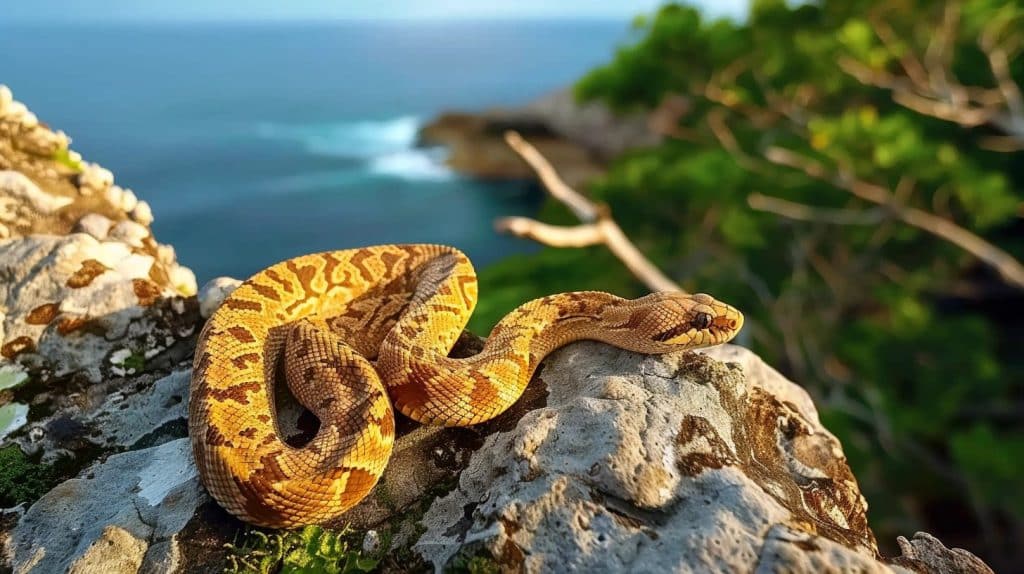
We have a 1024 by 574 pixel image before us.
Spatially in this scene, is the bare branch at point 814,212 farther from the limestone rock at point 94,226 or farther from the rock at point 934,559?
the limestone rock at point 94,226

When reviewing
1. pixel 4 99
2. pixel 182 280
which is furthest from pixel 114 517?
pixel 4 99

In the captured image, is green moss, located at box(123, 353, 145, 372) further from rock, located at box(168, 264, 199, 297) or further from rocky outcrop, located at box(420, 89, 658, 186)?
rocky outcrop, located at box(420, 89, 658, 186)

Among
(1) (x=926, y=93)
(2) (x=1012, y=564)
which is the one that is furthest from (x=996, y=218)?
(2) (x=1012, y=564)

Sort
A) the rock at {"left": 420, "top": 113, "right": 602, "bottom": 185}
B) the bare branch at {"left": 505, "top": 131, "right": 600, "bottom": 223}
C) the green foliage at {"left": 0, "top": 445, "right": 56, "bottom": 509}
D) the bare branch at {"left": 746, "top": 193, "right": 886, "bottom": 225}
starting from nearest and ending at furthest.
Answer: the green foliage at {"left": 0, "top": 445, "right": 56, "bottom": 509}, the bare branch at {"left": 505, "top": 131, "right": 600, "bottom": 223}, the bare branch at {"left": 746, "top": 193, "right": 886, "bottom": 225}, the rock at {"left": 420, "top": 113, "right": 602, "bottom": 185}

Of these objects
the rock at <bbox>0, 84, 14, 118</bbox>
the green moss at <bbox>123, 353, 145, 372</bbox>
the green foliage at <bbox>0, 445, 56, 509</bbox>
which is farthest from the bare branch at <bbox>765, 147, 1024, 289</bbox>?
the green foliage at <bbox>0, 445, 56, 509</bbox>

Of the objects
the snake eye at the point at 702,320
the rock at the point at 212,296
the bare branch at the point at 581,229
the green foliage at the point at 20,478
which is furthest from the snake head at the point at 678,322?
the bare branch at the point at 581,229

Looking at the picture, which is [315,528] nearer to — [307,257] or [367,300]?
[367,300]
